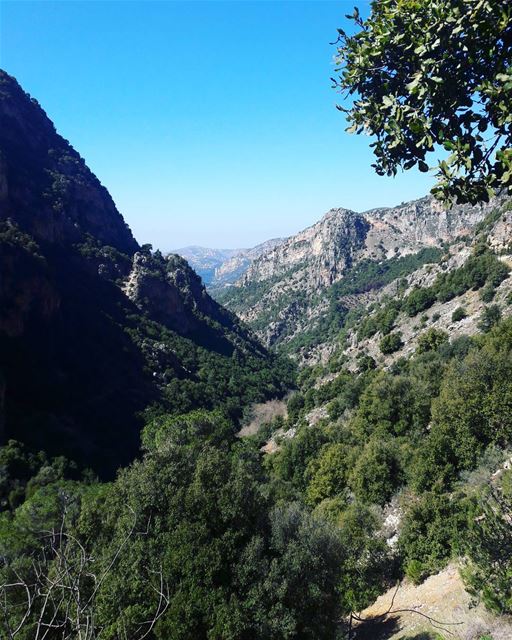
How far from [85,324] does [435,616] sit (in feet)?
154

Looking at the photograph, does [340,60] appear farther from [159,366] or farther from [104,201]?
[104,201]

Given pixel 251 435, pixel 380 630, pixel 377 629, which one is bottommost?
pixel 251 435

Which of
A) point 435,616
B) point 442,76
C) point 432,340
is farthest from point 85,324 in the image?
point 442,76

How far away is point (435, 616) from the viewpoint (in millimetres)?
9156

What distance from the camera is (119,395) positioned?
44.6 metres

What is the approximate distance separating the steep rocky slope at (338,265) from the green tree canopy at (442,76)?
101 metres

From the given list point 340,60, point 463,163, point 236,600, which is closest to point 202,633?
point 236,600

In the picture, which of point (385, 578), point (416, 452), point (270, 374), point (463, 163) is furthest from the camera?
point (270, 374)

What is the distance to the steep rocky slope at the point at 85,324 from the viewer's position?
38.5 m

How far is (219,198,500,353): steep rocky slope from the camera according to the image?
12581 cm

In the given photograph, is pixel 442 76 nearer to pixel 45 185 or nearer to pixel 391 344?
pixel 391 344

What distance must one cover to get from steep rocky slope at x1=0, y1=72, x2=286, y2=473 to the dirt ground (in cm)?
2984

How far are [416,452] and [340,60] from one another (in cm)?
1858

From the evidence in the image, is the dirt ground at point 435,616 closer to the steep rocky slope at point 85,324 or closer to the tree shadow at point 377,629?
the tree shadow at point 377,629
